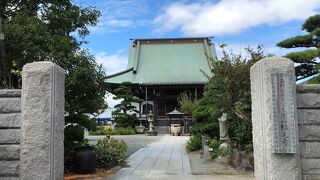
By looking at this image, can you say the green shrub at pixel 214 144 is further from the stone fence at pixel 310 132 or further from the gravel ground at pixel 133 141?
the stone fence at pixel 310 132

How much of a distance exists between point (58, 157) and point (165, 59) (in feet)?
120

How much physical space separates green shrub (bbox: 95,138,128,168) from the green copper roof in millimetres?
23675

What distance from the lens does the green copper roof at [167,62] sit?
38406 millimetres

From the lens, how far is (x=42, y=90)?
6.61 meters

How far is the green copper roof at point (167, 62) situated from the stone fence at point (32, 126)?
2987cm

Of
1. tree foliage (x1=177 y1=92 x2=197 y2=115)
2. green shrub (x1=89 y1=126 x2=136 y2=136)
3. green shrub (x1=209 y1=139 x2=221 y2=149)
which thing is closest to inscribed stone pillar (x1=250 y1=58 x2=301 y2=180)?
green shrub (x1=209 y1=139 x2=221 y2=149)

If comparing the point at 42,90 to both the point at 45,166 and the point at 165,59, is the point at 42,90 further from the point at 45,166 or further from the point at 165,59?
the point at 165,59

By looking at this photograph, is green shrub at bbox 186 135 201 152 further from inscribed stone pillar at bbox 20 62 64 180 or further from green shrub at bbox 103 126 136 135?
green shrub at bbox 103 126 136 135

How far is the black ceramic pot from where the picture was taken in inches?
416

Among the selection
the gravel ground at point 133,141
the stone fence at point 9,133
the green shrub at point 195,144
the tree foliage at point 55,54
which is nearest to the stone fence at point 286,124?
the stone fence at point 9,133

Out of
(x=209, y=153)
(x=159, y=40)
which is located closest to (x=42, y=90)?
(x=209, y=153)

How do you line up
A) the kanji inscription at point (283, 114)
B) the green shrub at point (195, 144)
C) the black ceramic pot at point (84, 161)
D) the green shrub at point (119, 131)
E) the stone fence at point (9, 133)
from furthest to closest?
the green shrub at point (119, 131)
the green shrub at point (195, 144)
the black ceramic pot at point (84, 161)
the stone fence at point (9, 133)
the kanji inscription at point (283, 114)

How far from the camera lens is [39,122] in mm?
6562

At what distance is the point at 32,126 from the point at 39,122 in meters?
0.13
